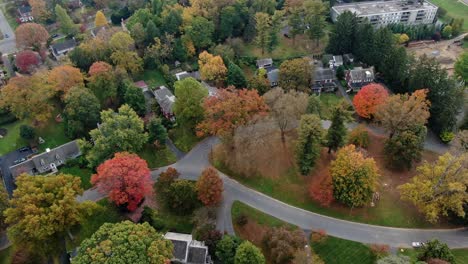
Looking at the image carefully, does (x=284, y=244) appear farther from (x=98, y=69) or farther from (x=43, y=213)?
(x=98, y=69)

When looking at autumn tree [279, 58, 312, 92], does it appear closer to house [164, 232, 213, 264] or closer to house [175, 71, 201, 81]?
house [175, 71, 201, 81]

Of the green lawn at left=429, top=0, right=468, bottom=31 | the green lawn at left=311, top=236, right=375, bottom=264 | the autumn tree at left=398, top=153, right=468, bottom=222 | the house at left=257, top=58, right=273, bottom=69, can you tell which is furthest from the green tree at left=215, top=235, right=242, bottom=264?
the green lawn at left=429, top=0, right=468, bottom=31

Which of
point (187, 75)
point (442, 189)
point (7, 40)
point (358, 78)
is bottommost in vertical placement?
point (442, 189)

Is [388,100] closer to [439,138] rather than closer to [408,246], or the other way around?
[439,138]

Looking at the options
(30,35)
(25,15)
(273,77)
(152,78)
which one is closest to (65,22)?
(30,35)

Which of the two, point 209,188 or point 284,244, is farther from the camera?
point 209,188

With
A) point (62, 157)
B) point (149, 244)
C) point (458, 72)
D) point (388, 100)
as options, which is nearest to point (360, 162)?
point (388, 100)
